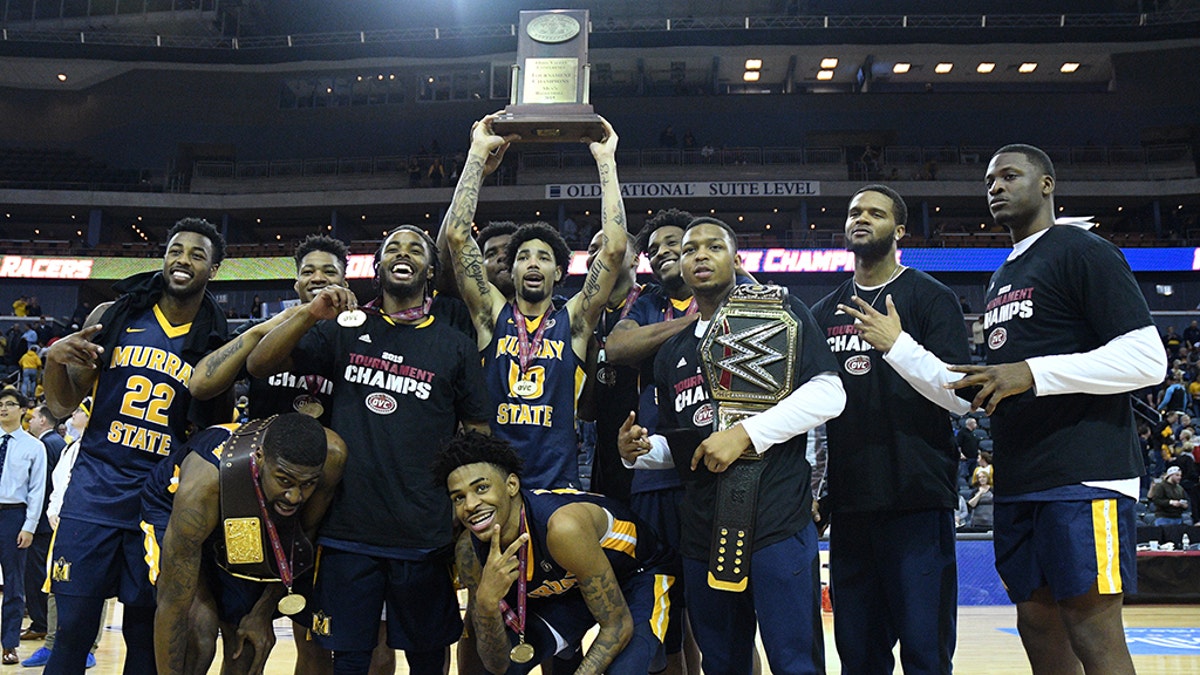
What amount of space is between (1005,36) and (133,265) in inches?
974

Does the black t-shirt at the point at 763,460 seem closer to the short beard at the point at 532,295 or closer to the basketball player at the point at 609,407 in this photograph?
the basketball player at the point at 609,407

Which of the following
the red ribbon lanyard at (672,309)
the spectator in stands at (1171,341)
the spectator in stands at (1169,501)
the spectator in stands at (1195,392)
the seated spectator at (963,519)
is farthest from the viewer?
the spectator in stands at (1171,341)

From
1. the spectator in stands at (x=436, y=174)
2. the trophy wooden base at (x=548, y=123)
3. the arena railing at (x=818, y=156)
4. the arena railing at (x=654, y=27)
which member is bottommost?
the trophy wooden base at (x=548, y=123)

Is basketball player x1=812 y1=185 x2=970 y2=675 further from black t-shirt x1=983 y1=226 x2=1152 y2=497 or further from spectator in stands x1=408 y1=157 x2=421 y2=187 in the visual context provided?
spectator in stands x1=408 y1=157 x2=421 y2=187

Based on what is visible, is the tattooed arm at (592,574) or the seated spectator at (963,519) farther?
the seated spectator at (963,519)

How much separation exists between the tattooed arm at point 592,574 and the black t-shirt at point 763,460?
0.31 m

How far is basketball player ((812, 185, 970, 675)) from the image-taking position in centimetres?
324

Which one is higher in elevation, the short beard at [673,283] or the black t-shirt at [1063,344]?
the short beard at [673,283]

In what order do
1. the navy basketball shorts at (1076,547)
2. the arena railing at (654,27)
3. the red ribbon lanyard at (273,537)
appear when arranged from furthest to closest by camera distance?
the arena railing at (654,27) → the red ribbon lanyard at (273,537) → the navy basketball shorts at (1076,547)

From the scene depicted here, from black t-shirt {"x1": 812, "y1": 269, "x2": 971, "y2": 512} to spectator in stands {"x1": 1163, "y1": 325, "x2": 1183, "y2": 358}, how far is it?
57.3 feet

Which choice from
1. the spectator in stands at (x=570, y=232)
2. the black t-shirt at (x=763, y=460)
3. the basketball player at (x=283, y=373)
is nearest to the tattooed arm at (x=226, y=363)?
the basketball player at (x=283, y=373)

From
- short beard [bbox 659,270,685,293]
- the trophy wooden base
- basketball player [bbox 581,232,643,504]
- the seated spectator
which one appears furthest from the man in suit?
the seated spectator

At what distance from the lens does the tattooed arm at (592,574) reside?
325 centimetres

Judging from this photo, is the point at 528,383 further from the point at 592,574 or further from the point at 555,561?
the point at 592,574
